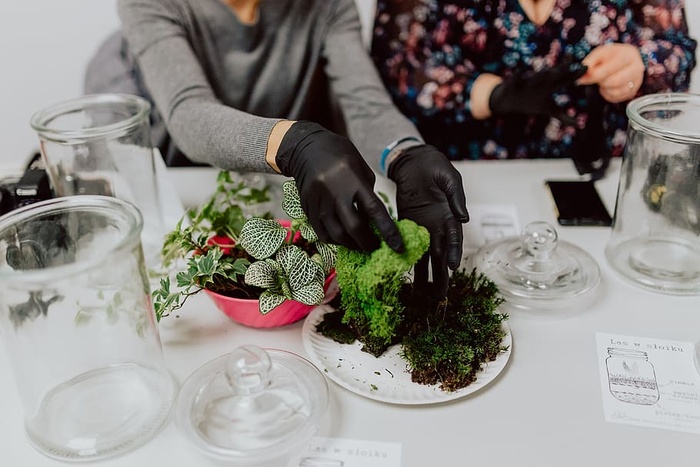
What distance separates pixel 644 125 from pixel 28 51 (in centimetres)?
161

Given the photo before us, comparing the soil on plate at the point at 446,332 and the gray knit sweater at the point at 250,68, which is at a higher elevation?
the gray knit sweater at the point at 250,68

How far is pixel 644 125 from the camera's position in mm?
925

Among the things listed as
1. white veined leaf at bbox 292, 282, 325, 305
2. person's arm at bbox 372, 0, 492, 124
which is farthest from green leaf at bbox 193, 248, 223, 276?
person's arm at bbox 372, 0, 492, 124

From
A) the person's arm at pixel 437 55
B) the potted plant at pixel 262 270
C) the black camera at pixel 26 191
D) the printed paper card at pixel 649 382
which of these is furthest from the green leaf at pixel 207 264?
the person's arm at pixel 437 55

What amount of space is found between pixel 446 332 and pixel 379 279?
0.41 feet

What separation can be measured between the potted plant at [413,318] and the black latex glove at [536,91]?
610 mm

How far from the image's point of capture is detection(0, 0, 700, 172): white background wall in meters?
1.71

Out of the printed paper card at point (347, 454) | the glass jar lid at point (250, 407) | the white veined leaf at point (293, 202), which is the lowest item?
the printed paper card at point (347, 454)

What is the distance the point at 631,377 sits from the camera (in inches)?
31.3

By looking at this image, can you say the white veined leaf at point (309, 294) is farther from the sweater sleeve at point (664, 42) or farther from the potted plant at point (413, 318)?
the sweater sleeve at point (664, 42)

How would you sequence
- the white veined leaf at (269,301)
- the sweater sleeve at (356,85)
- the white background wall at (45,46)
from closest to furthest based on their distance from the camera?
the white veined leaf at (269,301) < the sweater sleeve at (356,85) < the white background wall at (45,46)

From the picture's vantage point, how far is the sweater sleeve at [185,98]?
940mm

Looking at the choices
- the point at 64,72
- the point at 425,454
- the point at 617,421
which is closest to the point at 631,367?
the point at 617,421

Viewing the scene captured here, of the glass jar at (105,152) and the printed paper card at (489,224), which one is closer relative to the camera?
the glass jar at (105,152)
